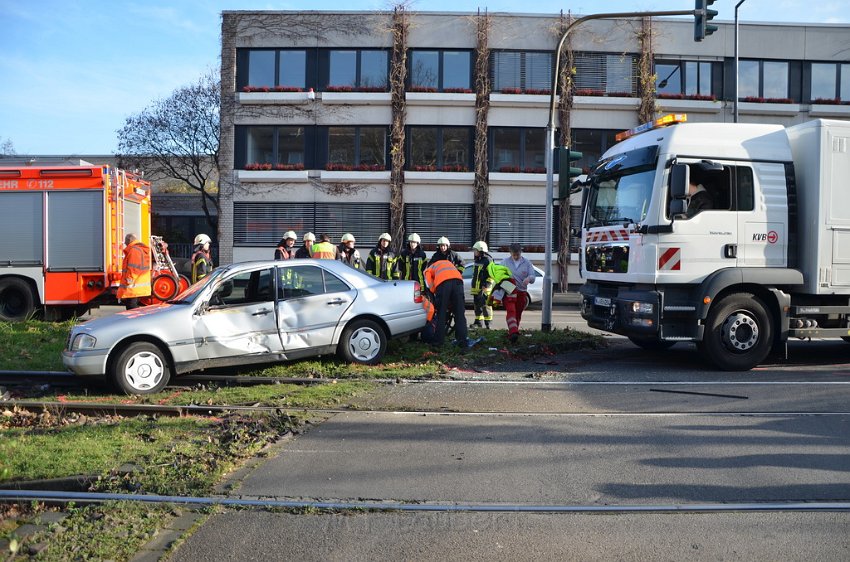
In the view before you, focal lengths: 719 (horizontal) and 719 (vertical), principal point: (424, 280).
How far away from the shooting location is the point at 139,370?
8.23 m

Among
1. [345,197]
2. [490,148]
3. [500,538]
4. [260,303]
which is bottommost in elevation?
[500,538]

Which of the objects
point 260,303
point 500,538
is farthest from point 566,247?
point 500,538

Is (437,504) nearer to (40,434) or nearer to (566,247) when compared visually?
(40,434)

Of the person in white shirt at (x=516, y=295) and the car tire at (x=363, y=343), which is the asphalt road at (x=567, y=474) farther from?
the person in white shirt at (x=516, y=295)

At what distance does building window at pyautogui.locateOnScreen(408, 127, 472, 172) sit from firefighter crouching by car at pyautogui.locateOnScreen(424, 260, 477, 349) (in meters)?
18.1

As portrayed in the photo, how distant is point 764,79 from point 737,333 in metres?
23.5

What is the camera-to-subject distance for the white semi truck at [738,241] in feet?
30.9

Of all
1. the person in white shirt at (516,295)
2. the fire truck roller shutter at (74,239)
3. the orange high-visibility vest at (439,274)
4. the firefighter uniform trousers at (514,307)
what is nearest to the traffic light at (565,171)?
the person in white shirt at (516,295)

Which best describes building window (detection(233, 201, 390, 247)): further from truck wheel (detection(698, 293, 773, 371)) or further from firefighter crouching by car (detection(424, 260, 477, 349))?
truck wheel (detection(698, 293, 773, 371))

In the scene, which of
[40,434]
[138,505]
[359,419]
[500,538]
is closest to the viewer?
[500,538]

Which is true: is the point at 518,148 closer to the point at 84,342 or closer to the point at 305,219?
the point at 305,219

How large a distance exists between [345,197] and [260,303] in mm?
19937

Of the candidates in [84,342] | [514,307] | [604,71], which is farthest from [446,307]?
[604,71]

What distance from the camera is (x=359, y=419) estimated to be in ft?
23.2
